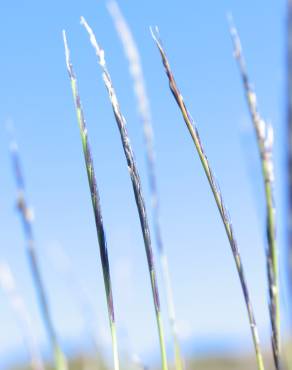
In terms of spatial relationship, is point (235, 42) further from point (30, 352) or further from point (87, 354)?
point (87, 354)

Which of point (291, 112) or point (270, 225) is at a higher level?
point (291, 112)

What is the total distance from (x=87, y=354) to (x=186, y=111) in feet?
4.03

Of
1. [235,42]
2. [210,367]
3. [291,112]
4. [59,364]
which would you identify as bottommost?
[59,364]

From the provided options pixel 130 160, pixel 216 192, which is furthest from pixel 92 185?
pixel 216 192

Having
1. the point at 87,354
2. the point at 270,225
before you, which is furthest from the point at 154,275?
the point at 87,354

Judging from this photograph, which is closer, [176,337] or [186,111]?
[186,111]

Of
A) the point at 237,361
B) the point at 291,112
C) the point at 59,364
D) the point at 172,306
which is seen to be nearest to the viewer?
the point at 291,112

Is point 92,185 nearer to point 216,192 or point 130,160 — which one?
point 130,160

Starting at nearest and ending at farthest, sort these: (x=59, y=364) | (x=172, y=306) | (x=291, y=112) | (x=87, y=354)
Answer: (x=291, y=112) → (x=59, y=364) → (x=172, y=306) → (x=87, y=354)

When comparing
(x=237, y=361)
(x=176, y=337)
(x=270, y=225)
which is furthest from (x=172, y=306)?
(x=237, y=361)

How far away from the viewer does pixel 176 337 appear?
4.56ft

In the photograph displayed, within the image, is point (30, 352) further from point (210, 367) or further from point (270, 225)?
point (210, 367)

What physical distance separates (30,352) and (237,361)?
12.7m

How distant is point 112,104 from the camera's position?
100 centimetres
